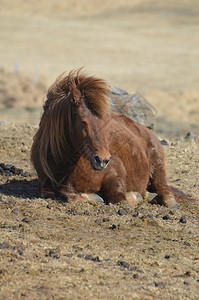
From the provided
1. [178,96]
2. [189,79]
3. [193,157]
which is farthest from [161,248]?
[189,79]

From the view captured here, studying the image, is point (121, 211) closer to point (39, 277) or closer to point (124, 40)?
point (39, 277)

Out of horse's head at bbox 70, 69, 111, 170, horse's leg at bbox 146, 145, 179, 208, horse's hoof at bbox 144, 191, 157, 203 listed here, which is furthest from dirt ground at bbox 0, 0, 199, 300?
horse's head at bbox 70, 69, 111, 170

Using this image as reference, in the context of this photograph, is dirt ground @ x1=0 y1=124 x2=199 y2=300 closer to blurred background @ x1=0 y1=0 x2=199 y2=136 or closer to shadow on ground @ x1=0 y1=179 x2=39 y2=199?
shadow on ground @ x1=0 y1=179 x2=39 y2=199

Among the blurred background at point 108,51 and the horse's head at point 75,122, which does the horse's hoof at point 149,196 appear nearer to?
the horse's head at point 75,122

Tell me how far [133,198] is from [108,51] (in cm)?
3849

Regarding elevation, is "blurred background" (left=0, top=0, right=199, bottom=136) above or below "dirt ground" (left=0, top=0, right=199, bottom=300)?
below

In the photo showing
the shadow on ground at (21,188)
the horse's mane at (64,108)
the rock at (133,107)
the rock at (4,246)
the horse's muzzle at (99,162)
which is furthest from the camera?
the rock at (133,107)

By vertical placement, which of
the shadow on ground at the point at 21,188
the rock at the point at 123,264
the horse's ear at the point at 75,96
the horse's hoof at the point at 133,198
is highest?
the horse's ear at the point at 75,96

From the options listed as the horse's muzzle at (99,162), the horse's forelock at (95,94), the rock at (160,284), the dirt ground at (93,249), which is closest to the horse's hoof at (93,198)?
the dirt ground at (93,249)

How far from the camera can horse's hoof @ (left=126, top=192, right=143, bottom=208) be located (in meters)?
7.63

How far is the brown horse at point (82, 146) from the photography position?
22.5ft

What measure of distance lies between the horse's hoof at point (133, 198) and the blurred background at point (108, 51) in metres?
10.7

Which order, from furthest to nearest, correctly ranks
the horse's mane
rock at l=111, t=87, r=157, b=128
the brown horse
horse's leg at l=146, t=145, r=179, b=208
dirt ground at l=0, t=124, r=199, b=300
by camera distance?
rock at l=111, t=87, r=157, b=128 < horse's leg at l=146, t=145, r=179, b=208 < the horse's mane < the brown horse < dirt ground at l=0, t=124, r=199, b=300

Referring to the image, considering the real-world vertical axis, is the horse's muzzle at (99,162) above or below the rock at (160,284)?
above
